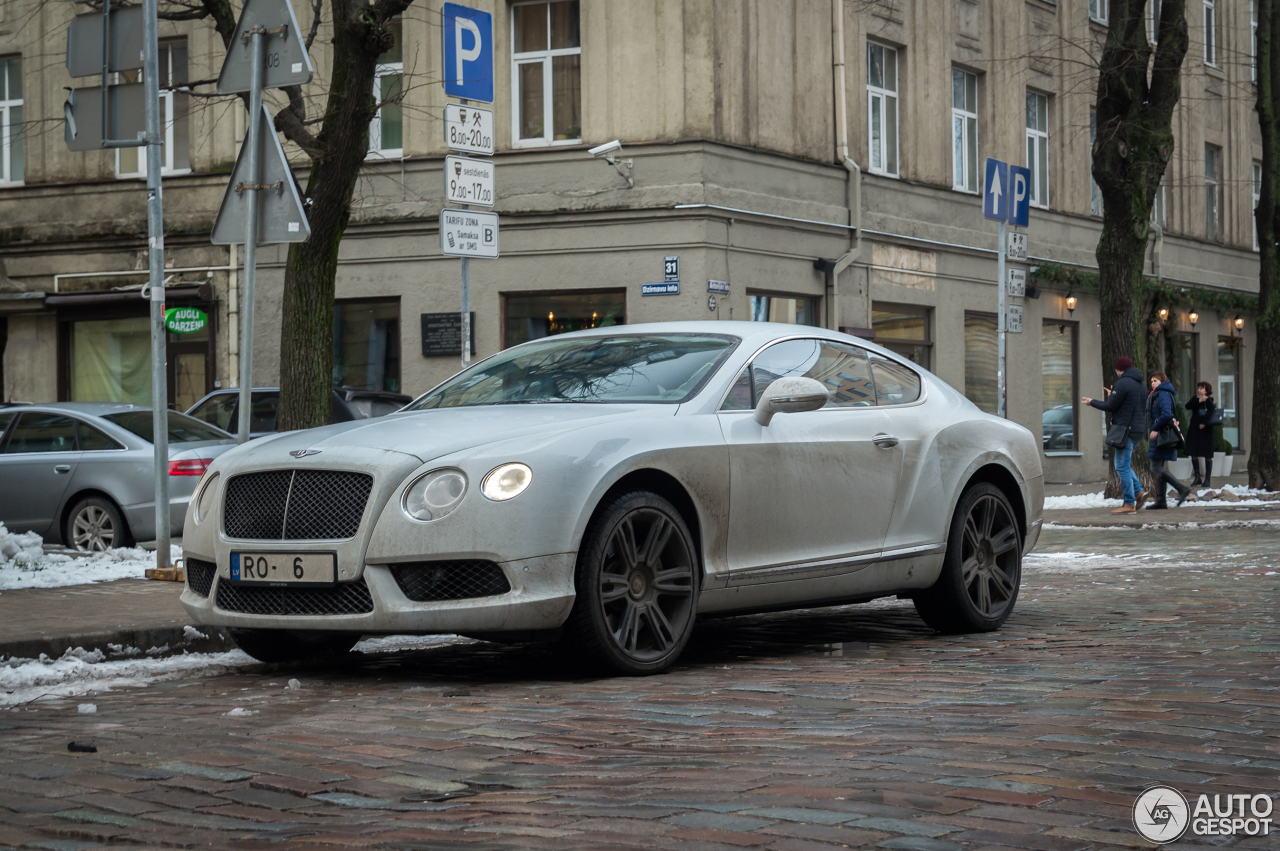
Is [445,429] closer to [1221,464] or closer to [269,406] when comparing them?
[269,406]

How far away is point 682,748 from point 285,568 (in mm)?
2201

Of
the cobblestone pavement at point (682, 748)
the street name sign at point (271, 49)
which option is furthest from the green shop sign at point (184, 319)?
the cobblestone pavement at point (682, 748)

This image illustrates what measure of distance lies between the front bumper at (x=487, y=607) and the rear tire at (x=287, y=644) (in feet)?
2.26

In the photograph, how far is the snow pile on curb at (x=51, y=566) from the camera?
423 inches

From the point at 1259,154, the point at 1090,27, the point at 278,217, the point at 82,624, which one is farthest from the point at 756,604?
the point at 1259,154

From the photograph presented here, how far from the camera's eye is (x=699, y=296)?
22.6 m

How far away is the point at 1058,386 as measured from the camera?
31828 mm

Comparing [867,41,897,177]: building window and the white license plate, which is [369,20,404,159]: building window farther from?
the white license plate

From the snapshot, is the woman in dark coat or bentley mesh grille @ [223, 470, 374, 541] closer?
bentley mesh grille @ [223, 470, 374, 541]

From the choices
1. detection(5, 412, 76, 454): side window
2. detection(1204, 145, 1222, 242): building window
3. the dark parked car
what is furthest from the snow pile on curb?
detection(1204, 145, 1222, 242): building window

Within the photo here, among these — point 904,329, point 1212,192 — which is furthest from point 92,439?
point 1212,192

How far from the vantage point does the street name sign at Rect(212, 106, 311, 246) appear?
10648mm

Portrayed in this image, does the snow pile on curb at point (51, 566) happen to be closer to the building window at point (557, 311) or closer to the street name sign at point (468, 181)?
the street name sign at point (468, 181)

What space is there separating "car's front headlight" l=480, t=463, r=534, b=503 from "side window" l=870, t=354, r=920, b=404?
2.52m
